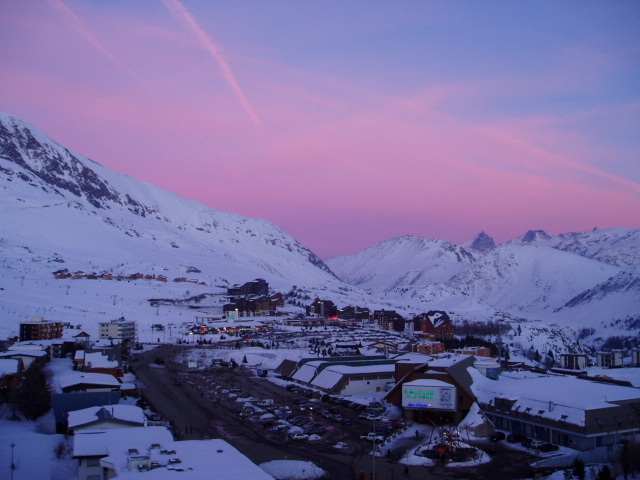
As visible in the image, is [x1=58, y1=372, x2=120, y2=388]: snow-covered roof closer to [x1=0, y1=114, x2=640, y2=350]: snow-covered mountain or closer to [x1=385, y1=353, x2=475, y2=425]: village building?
[x1=385, y1=353, x2=475, y2=425]: village building

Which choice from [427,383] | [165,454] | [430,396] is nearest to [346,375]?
[427,383]

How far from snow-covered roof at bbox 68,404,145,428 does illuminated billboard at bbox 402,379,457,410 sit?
10405 mm

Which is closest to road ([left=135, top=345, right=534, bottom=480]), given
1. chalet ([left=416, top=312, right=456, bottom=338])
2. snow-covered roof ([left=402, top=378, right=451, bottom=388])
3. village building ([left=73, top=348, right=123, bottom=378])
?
village building ([left=73, top=348, right=123, bottom=378])

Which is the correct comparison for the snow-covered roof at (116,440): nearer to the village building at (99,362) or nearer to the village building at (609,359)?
the village building at (99,362)

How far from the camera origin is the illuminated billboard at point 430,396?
2483cm

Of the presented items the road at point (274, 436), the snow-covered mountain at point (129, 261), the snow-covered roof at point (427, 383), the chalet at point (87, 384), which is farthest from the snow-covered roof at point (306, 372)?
the snow-covered mountain at point (129, 261)

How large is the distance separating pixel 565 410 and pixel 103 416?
15569mm

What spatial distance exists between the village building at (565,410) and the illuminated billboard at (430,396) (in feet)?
5.50

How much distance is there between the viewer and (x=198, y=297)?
89875 mm

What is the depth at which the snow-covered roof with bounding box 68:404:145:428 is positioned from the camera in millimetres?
19266

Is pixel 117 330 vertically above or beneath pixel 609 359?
above

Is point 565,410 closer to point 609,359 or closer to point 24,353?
point 24,353

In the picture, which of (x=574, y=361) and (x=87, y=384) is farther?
(x=574, y=361)

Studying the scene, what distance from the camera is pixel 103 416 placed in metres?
19.5
